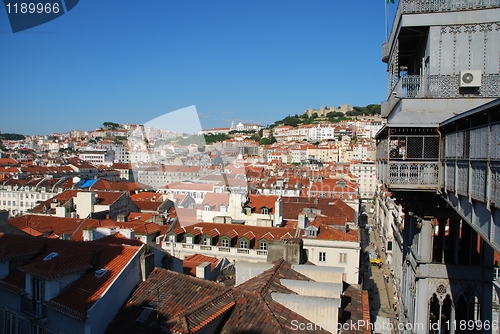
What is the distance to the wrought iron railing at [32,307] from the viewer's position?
912 centimetres

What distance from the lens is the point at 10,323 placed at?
10.1m

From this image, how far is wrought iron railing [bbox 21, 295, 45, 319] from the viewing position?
912 cm

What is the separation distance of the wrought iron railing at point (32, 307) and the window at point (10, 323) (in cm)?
68

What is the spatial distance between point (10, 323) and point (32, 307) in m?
1.36

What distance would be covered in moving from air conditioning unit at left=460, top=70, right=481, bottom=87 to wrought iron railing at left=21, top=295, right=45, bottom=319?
9891 millimetres

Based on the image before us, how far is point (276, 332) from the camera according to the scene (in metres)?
8.22

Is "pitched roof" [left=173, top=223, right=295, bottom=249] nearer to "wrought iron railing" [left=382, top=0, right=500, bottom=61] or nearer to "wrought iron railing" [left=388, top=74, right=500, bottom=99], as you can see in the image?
"wrought iron railing" [left=388, top=74, right=500, bottom=99]

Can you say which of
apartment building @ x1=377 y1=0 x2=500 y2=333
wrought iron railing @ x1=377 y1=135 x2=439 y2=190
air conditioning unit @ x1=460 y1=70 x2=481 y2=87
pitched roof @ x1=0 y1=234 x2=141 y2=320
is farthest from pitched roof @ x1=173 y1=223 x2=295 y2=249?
air conditioning unit @ x1=460 y1=70 x2=481 y2=87

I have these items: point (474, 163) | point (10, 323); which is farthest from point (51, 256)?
point (474, 163)

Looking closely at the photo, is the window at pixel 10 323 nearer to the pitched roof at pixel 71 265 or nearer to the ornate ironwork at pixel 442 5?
the pitched roof at pixel 71 265

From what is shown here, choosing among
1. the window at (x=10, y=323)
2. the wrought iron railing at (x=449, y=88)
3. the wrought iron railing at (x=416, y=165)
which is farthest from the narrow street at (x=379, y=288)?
the window at (x=10, y=323)

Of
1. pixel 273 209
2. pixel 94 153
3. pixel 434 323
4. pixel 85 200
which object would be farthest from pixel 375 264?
pixel 94 153

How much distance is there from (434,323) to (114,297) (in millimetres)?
7168

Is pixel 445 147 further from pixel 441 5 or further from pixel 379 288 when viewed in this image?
pixel 379 288
